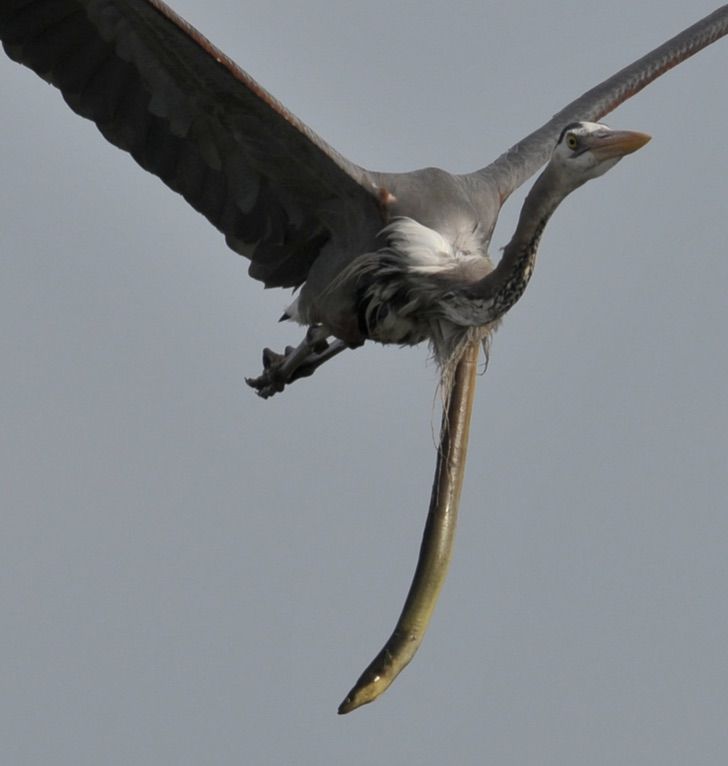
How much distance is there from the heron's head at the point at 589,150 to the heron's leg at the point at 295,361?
283 centimetres

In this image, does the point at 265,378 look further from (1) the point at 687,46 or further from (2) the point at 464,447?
(1) the point at 687,46

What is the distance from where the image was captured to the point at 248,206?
45.8ft

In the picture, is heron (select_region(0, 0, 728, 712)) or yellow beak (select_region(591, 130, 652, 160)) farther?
heron (select_region(0, 0, 728, 712))

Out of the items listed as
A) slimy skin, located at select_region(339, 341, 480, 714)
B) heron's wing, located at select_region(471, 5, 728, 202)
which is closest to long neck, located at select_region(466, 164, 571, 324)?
slimy skin, located at select_region(339, 341, 480, 714)

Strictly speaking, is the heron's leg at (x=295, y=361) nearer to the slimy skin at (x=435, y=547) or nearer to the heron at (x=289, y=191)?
the heron at (x=289, y=191)

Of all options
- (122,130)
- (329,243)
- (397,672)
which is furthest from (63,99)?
(397,672)

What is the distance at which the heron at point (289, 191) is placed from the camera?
1310 cm

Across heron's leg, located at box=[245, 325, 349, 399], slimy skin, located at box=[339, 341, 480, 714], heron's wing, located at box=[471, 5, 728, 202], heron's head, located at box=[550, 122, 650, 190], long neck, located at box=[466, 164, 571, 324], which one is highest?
heron's wing, located at box=[471, 5, 728, 202]

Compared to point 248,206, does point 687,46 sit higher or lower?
higher

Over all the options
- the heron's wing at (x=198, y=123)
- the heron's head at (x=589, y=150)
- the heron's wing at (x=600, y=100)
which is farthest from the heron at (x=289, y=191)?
the heron's head at (x=589, y=150)

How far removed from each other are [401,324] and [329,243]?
0.67 m

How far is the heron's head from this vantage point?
Answer: 1152 cm

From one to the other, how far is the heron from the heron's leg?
22 centimetres

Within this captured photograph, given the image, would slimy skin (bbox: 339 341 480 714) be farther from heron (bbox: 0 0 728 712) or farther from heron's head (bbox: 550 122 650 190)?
heron's head (bbox: 550 122 650 190)
